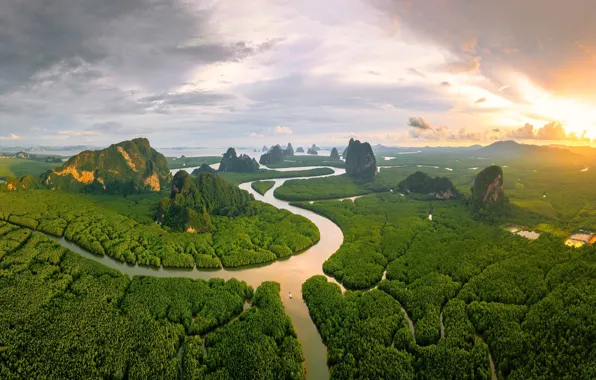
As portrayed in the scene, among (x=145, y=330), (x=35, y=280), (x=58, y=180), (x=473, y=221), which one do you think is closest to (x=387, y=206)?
(x=473, y=221)

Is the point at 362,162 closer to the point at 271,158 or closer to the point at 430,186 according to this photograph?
the point at 430,186

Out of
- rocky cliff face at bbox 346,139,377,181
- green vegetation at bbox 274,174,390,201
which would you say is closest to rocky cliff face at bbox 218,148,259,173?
green vegetation at bbox 274,174,390,201

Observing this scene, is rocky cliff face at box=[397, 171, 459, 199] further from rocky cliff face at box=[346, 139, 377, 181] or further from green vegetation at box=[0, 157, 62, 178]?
green vegetation at box=[0, 157, 62, 178]

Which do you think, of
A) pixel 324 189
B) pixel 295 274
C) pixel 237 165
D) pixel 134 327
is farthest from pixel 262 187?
pixel 134 327

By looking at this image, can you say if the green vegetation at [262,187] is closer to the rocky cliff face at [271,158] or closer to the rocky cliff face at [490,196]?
the rocky cliff face at [490,196]

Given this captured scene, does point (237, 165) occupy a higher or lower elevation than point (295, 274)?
higher

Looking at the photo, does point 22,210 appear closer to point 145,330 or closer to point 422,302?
point 145,330
